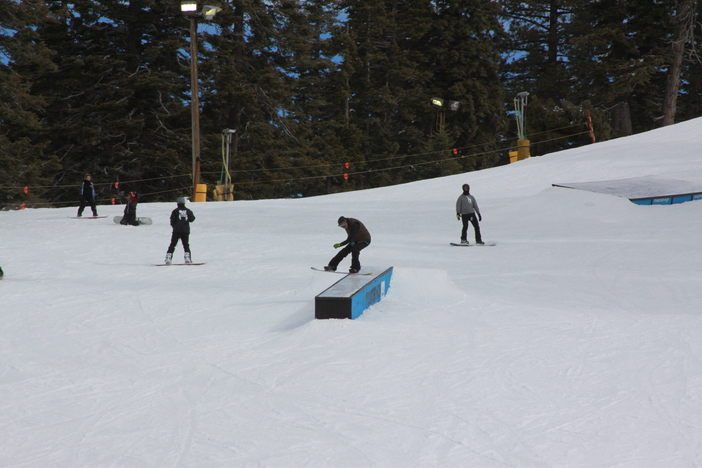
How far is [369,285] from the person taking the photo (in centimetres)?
840

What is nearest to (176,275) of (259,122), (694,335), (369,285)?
(369,285)

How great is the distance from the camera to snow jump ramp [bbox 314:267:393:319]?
754 centimetres

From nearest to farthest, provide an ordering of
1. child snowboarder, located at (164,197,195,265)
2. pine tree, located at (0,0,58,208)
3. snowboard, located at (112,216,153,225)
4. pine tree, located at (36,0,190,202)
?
child snowboarder, located at (164,197,195,265), snowboard, located at (112,216,153,225), pine tree, located at (0,0,58,208), pine tree, located at (36,0,190,202)

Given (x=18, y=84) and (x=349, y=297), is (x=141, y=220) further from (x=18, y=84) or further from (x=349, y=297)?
(x=349, y=297)

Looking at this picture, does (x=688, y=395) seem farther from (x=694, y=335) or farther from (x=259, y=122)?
→ (x=259, y=122)

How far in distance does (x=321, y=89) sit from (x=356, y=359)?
131 ft

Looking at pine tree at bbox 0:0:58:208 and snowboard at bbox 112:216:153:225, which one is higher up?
pine tree at bbox 0:0:58:208

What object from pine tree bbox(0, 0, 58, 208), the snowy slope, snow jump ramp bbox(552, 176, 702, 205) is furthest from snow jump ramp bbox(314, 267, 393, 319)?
pine tree bbox(0, 0, 58, 208)

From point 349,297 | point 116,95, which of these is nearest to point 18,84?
point 116,95

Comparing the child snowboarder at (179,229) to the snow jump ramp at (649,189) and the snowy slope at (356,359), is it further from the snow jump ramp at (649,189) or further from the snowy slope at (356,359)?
the snow jump ramp at (649,189)

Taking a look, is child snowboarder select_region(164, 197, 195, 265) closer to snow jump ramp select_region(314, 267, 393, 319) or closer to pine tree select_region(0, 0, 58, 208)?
snow jump ramp select_region(314, 267, 393, 319)

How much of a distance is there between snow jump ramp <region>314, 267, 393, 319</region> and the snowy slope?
0.14m

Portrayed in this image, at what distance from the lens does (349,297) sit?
750cm

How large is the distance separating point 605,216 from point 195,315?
43.1 ft
